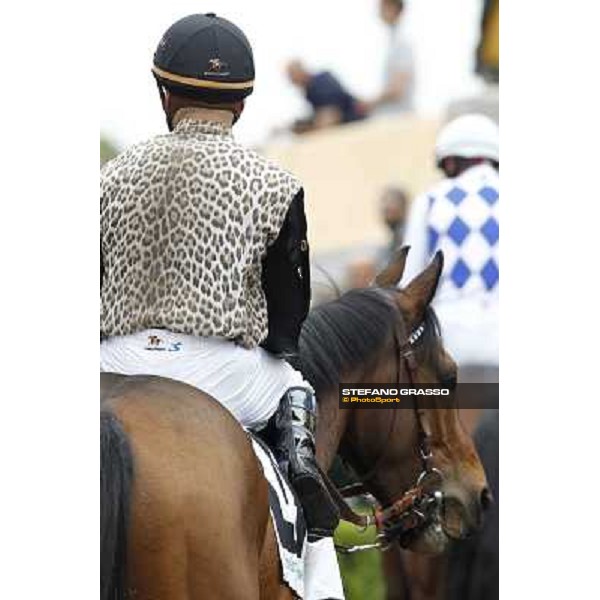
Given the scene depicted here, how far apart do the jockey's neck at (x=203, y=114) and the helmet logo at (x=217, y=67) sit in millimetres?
97

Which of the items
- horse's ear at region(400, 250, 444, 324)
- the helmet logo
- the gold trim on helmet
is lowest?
horse's ear at region(400, 250, 444, 324)

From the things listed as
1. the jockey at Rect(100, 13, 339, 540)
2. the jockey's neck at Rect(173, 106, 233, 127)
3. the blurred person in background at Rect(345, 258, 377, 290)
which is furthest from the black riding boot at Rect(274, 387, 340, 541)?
the blurred person in background at Rect(345, 258, 377, 290)

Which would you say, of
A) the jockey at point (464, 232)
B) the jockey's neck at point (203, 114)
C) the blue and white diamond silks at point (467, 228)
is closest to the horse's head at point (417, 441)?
the jockey at point (464, 232)

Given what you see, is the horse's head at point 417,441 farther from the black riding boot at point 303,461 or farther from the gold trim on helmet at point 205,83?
the gold trim on helmet at point 205,83

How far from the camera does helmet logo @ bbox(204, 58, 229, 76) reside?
4645mm

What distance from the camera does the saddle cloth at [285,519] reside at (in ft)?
14.2

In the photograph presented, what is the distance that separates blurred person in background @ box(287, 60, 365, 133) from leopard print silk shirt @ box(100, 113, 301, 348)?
4.36ft

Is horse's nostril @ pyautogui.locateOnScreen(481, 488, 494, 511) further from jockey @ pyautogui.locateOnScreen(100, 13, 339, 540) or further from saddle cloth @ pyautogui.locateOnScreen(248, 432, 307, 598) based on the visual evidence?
saddle cloth @ pyautogui.locateOnScreen(248, 432, 307, 598)

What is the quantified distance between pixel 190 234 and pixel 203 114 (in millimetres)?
415

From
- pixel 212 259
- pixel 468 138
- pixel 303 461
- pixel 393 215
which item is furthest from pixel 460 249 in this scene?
pixel 212 259

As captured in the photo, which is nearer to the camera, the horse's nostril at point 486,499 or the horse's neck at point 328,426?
the horse's neck at point 328,426

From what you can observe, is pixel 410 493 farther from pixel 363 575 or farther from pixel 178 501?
pixel 178 501
